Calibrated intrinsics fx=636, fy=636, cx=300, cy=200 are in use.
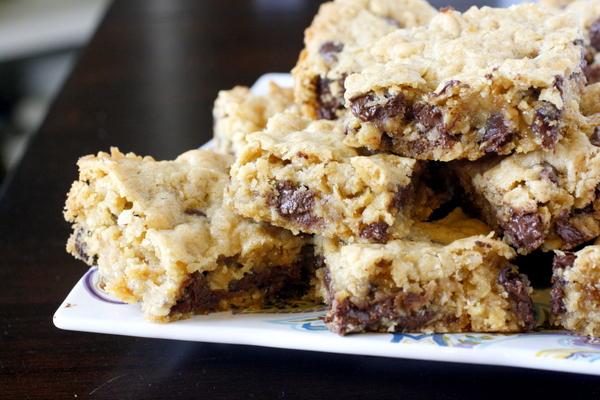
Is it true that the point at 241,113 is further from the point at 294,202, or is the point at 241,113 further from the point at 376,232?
the point at 376,232

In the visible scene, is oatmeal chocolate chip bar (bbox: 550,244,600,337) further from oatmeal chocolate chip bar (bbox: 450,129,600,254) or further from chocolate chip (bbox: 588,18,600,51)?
chocolate chip (bbox: 588,18,600,51)

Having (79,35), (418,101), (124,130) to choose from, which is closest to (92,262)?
(418,101)

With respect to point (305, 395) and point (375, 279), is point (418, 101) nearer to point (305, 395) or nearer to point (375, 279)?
point (375, 279)

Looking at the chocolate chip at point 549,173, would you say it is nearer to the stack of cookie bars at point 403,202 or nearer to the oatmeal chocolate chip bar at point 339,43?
the stack of cookie bars at point 403,202

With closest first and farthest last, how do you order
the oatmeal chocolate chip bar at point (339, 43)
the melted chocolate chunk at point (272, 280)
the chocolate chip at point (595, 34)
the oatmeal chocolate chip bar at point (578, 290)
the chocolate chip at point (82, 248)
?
the oatmeal chocolate chip bar at point (578, 290) → the melted chocolate chunk at point (272, 280) → the chocolate chip at point (82, 248) → the oatmeal chocolate chip bar at point (339, 43) → the chocolate chip at point (595, 34)

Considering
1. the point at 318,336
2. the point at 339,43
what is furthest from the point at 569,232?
the point at 339,43

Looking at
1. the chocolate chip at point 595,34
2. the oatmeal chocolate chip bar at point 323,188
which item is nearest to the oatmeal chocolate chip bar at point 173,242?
the oatmeal chocolate chip bar at point 323,188
